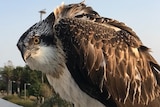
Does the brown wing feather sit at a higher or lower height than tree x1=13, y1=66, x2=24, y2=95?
higher

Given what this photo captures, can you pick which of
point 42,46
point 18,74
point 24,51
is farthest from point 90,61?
point 18,74

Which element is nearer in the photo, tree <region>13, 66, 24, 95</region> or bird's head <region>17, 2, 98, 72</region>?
bird's head <region>17, 2, 98, 72</region>

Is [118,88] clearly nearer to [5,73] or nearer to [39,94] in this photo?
[39,94]

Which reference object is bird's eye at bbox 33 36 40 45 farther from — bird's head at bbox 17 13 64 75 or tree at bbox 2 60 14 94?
tree at bbox 2 60 14 94

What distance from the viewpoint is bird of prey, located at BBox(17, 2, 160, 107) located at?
361cm

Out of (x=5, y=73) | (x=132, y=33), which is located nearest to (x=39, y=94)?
(x=5, y=73)

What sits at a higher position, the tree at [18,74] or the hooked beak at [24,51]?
the hooked beak at [24,51]

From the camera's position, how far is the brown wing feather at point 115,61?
3.62 m

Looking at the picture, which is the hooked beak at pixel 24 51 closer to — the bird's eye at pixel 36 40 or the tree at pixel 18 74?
the bird's eye at pixel 36 40

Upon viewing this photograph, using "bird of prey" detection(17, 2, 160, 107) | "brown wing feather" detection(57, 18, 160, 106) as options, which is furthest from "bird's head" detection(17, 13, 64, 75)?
"brown wing feather" detection(57, 18, 160, 106)

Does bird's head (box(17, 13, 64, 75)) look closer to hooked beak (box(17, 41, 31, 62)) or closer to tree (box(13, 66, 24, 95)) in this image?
hooked beak (box(17, 41, 31, 62))

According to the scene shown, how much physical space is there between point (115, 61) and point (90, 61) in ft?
0.78

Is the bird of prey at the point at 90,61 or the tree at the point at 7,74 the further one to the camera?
the tree at the point at 7,74

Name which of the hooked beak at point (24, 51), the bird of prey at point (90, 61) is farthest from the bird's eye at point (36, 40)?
the hooked beak at point (24, 51)
